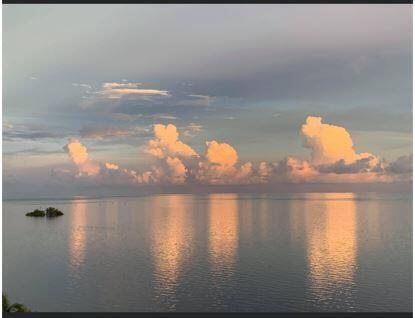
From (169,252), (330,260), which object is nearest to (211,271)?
(169,252)

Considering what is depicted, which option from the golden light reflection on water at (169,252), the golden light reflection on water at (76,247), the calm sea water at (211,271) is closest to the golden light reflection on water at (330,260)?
the calm sea water at (211,271)

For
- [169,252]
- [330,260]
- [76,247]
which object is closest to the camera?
[330,260]

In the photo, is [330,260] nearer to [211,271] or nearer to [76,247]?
[211,271]

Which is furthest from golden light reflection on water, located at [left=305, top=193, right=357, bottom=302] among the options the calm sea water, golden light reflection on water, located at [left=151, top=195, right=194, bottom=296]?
A: golden light reflection on water, located at [left=151, top=195, right=194, bottom=296]

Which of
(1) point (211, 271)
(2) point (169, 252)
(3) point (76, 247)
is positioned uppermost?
(1) point (211, 271)

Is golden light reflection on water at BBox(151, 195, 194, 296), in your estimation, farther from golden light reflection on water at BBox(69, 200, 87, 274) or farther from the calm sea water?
golden light reflection on water at BBox(69, 200, 87, 274)

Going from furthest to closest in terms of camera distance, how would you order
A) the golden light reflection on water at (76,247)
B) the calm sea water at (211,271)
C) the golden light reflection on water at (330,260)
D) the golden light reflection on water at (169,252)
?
1. the golden light reflection on water at (76,247)
2. the golden light reflection on water at (169,252)
3. the golden light reflection on water at (330,260)
4. the calm sea water at (211,271)

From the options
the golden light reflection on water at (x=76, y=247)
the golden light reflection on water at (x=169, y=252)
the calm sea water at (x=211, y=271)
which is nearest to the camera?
the calm sea water at (x=211, y=271)

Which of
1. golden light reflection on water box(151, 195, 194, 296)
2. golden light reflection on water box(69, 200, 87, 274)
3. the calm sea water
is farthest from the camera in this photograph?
golden light reflection on water box(69, 200, 87, 274)

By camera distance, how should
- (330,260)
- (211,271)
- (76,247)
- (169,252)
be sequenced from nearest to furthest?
(211,271), (330,260), (169,252), (76,247)

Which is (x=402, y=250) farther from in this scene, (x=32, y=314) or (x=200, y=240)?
(x=32, y=314)

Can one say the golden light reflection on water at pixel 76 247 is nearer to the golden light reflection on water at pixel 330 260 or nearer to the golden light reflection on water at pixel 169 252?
the golden light reflection on water at pixel 169 252

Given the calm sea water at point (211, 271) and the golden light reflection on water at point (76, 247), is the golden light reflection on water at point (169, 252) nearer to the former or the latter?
the calm sea water at point (211, 271)

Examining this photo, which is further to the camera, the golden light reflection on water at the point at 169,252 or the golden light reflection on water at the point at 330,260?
the golden light reflection on water at the point at 169,252
